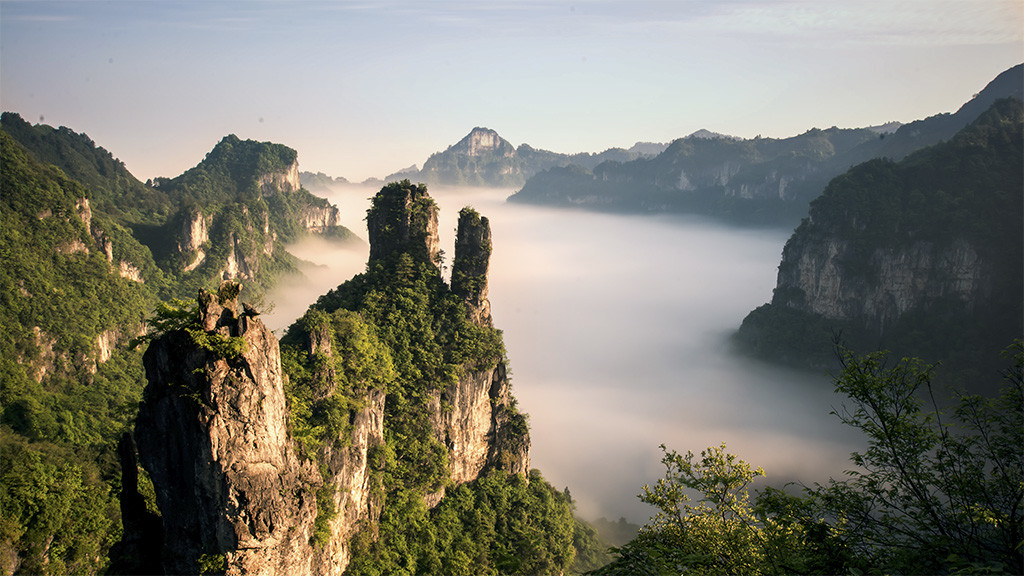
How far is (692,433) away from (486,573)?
46.4 m

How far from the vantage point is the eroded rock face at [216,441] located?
19812 millimetres

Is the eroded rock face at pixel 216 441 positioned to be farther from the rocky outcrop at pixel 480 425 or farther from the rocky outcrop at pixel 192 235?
the rocky outcrop at pixel 192 235

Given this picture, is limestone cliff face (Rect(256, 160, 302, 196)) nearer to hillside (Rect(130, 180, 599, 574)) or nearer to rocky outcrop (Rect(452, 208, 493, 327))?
hillside (Rect(130, 180, 599, 574))

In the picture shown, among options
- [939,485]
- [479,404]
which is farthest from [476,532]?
[939,485]

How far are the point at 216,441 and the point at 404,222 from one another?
28.0 metres

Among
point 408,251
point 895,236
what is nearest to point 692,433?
point 895,236

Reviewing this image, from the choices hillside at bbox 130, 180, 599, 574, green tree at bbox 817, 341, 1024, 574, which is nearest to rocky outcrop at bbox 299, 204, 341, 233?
hillside at bbox 130, 180, 599, 574

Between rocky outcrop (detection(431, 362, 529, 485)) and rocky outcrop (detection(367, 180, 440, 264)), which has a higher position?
rocky outcrop (detection(367, 180, 440, 264))

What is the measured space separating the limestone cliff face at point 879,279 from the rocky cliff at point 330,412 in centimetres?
6633

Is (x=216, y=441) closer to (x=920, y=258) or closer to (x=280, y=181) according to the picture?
(x=920, y=258)

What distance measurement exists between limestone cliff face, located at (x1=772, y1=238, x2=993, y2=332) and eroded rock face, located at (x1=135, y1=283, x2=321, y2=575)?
87579mm

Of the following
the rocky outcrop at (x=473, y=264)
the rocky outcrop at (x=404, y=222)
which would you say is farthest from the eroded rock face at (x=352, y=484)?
the rocky outcrop at (x=404, y=222)

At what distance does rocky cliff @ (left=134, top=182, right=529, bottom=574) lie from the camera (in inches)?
794

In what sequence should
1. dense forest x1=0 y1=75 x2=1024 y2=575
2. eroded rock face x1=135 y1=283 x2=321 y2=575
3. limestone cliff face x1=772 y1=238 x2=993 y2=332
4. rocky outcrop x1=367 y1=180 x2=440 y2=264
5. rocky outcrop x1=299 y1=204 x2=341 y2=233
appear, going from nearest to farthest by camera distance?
A: dense forest x1=0 y1=75 x2=1024 y2=575, eroded rock face x1=135 y1=283 x2=321 y2=575, rocky outcrop x1=367 y1=180 x2=440 y2=264, limestone cliff face x1=772 y1=238 x2=993 y2=332, rocky outcrop x1=299 y1=204 x2=341 y2=233
